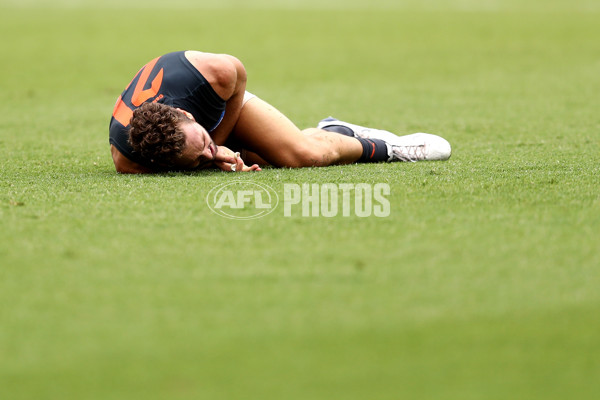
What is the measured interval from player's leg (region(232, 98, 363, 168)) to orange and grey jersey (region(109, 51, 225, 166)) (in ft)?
0.50

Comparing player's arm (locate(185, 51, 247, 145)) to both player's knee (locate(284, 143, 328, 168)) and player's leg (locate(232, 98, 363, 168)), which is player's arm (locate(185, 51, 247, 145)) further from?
player's knee (locate(284, 143, 328, 168))

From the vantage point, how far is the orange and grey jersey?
3053 mm

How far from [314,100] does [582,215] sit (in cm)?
395

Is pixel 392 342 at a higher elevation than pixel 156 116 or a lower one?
lower

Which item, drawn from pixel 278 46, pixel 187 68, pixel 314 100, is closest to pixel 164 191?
pixel 187 68

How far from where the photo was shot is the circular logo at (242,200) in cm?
252

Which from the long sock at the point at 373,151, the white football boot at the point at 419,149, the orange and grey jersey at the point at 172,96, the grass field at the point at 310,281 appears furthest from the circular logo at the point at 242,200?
the white football boot at the point at 419,149

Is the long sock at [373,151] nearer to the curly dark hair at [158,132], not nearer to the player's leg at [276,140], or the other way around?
the player's leg at [276,140]

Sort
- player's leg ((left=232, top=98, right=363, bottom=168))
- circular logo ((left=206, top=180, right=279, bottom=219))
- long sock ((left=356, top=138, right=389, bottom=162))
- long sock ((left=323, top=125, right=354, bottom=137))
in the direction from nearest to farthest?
circular logo ((left=206, top=180, right=279, bottom=219)) → player's leg ((left=232, top=98, right=363, bottom=168)) → long sock ((left=356, top=138, right=389, bottom=162)) → long sock ((left=323, top=125, right=354, bottom=137))

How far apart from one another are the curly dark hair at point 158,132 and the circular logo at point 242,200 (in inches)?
9.9

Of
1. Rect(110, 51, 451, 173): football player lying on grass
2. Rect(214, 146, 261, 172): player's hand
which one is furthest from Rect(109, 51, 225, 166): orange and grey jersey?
Rect(214, 146, 261, 172): player's hand

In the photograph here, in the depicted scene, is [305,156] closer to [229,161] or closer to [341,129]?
[229,161]

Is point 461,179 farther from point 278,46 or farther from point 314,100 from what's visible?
point 278,46

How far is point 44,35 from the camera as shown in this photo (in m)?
11.4
